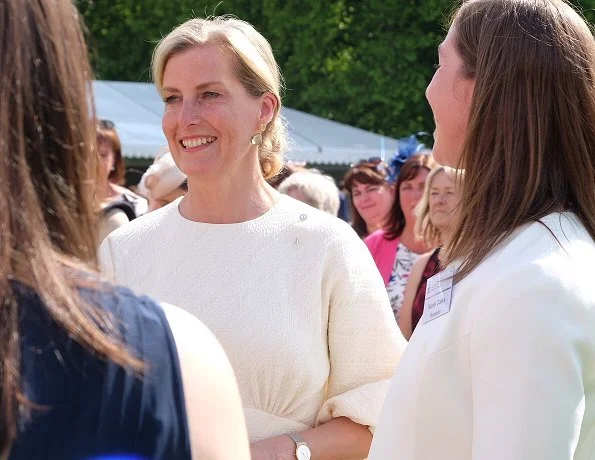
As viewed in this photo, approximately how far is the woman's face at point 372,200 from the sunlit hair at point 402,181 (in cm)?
92

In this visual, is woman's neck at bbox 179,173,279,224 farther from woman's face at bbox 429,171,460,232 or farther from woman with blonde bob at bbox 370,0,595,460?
woman's face at bbox 429,171,460,232

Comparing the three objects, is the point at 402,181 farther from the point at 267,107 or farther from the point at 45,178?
the point at 45,178

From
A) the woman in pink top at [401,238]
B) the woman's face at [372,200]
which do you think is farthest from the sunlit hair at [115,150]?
the woman's face at [372,200]

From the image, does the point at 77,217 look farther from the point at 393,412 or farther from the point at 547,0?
the point at 547,0

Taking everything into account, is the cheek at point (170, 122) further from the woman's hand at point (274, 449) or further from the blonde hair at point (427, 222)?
the blonde hair at point (427, 222)

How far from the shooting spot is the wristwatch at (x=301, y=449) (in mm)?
2727

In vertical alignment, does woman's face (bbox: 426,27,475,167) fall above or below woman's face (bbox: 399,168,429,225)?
above

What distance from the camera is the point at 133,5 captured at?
25234 mm

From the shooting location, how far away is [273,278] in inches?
114

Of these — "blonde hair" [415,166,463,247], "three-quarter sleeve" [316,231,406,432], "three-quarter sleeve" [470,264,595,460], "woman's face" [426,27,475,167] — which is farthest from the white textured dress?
"blonde hair" [415,166,463,247]

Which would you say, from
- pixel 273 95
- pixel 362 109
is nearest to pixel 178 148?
pixel 273 95

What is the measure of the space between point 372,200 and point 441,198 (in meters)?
2.17

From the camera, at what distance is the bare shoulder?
4.01 ft

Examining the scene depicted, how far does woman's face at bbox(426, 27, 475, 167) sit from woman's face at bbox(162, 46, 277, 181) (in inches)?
37.7
